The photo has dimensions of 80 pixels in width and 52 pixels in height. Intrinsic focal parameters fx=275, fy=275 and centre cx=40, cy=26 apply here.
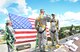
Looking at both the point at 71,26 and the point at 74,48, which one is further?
the point at 71,26

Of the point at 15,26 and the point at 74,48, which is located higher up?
the point at 15,26

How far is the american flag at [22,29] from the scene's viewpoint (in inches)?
619

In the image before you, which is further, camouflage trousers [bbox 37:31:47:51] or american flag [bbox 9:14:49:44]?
american flag [bbox 9:14:49:44]

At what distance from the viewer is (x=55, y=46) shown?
486 inches

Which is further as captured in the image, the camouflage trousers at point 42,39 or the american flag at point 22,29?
the american flag at point 22,29

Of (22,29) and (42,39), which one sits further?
(22,29)

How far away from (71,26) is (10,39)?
16254 millimetres

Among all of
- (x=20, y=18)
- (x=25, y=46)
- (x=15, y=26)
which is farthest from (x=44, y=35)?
(x=20, y=18)

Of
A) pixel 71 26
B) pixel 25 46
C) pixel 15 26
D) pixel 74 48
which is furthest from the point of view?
pixel 71 26

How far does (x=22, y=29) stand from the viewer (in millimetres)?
16312

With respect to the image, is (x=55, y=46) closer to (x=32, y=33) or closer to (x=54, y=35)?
(x=54, y=35)

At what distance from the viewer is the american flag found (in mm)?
15717

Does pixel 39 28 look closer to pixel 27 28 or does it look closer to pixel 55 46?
pixel 55 46

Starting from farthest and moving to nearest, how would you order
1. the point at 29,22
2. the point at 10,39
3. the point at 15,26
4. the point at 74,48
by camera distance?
the point at 29,22 < the point at 15,26 < the point at 74,48 < the point at 10,39
